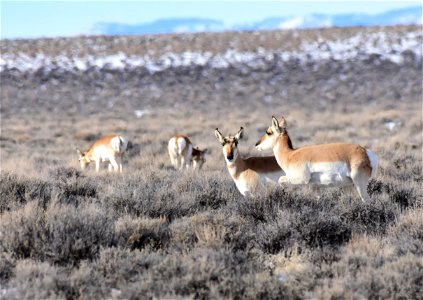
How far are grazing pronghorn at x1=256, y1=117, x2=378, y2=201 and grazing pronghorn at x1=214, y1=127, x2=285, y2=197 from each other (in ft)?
1.51

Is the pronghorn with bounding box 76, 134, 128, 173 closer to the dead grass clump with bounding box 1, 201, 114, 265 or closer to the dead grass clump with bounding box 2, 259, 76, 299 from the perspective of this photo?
the dead grass clump with bounding box 1, 201, 114, 265

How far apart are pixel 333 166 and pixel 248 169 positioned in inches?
55.7

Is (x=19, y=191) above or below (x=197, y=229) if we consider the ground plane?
above

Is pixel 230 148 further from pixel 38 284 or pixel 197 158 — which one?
pixel 197 158

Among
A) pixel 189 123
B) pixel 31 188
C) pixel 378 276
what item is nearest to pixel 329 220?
pixel 378 276

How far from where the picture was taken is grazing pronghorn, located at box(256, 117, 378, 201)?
783 centimetres

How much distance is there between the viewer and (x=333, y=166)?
7.86 metres

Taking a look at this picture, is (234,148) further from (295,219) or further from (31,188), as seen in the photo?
(31,188)

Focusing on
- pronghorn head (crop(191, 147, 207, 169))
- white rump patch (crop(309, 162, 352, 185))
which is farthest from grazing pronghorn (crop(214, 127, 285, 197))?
pronghorn head (crop(191, 147, 207, 169))

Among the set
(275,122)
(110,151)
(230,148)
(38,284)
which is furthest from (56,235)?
(110,151)

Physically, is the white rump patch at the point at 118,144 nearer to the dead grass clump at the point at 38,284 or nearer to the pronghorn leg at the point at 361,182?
the pronghorn leg at the point at 361,182

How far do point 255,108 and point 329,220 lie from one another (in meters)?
28.1

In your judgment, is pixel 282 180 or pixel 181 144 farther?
pixel 181 144

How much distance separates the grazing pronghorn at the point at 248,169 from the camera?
861cm
